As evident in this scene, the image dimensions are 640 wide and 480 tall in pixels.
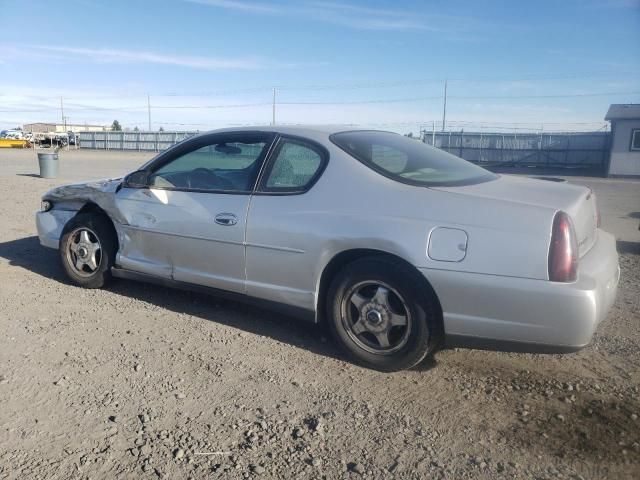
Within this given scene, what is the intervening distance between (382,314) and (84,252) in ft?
9.48

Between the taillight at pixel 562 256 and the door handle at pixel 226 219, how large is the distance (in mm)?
2081

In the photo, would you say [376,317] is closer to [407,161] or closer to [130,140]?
[407,161]

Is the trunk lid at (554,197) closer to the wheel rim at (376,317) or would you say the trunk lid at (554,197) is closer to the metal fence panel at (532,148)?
the wheel rim at (376,317)

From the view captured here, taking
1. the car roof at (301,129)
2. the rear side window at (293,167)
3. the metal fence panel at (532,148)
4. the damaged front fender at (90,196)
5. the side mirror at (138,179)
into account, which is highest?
the car roof at (301,129)

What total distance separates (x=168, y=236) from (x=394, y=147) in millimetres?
1841

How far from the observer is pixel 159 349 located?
12.7 ft

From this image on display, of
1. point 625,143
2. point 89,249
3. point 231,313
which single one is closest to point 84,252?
point 89,249

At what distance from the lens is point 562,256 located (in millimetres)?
3029

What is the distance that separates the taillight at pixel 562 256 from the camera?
3.03m

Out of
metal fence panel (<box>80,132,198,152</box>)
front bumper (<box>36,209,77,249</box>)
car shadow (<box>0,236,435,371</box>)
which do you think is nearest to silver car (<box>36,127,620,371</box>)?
car shadow (<box>0,236,435,371</box>)

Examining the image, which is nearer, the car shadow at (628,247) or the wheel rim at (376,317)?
the wheel rim at (376,317)

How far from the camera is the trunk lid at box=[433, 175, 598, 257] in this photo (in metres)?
3.29

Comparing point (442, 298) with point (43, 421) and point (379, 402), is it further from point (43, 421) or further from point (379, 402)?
point (43, 421)

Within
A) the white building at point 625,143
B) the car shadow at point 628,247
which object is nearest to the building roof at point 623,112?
the white building at point 625,143
